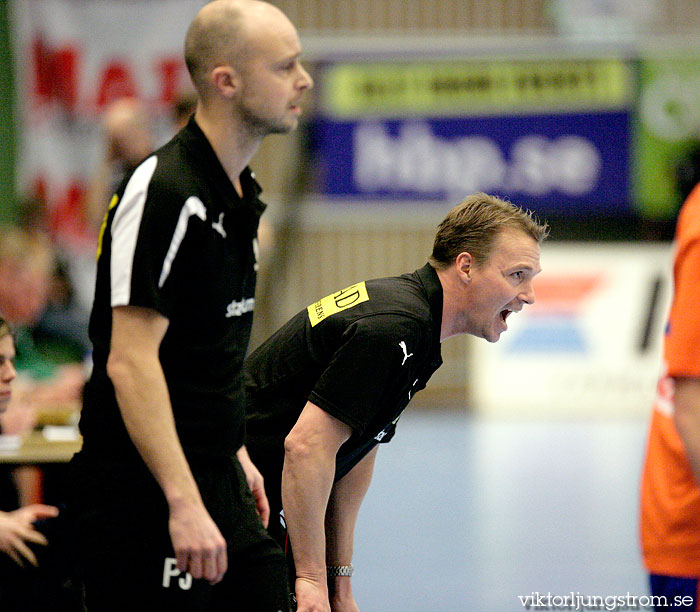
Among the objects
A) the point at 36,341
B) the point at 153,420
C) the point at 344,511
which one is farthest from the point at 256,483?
the point at 36,341

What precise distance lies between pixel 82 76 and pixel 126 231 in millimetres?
8494

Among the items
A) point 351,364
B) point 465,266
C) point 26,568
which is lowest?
point 26,568

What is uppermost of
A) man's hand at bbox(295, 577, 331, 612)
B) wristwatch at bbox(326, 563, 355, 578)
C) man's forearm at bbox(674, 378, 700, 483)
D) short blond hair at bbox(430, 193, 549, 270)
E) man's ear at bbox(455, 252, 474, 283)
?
short blond hair at bbox(430, 193, 549, 270)

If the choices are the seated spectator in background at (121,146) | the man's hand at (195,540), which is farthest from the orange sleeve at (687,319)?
the seated spectator in background at (121,146)

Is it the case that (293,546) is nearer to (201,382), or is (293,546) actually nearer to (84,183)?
(201,382)

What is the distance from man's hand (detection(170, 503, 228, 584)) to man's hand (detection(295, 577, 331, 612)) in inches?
17.6

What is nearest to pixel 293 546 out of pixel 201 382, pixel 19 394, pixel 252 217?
pixel 201 382

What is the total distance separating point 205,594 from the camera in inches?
86.4

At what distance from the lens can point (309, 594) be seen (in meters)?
2.46

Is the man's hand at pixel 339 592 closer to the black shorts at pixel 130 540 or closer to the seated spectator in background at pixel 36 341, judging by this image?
the black shorts at pixel 130 540

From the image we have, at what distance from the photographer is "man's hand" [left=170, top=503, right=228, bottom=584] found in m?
2.03

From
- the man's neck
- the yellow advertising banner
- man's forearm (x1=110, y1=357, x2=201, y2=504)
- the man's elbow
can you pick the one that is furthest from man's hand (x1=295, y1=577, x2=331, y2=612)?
the yellow advertising banner

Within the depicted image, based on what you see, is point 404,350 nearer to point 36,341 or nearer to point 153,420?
point 153,420

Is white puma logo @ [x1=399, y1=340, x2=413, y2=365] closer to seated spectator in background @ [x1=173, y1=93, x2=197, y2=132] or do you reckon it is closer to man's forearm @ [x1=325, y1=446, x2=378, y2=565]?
man's forearm @ [x1=325, y1=446, x2=378, y2=565]
